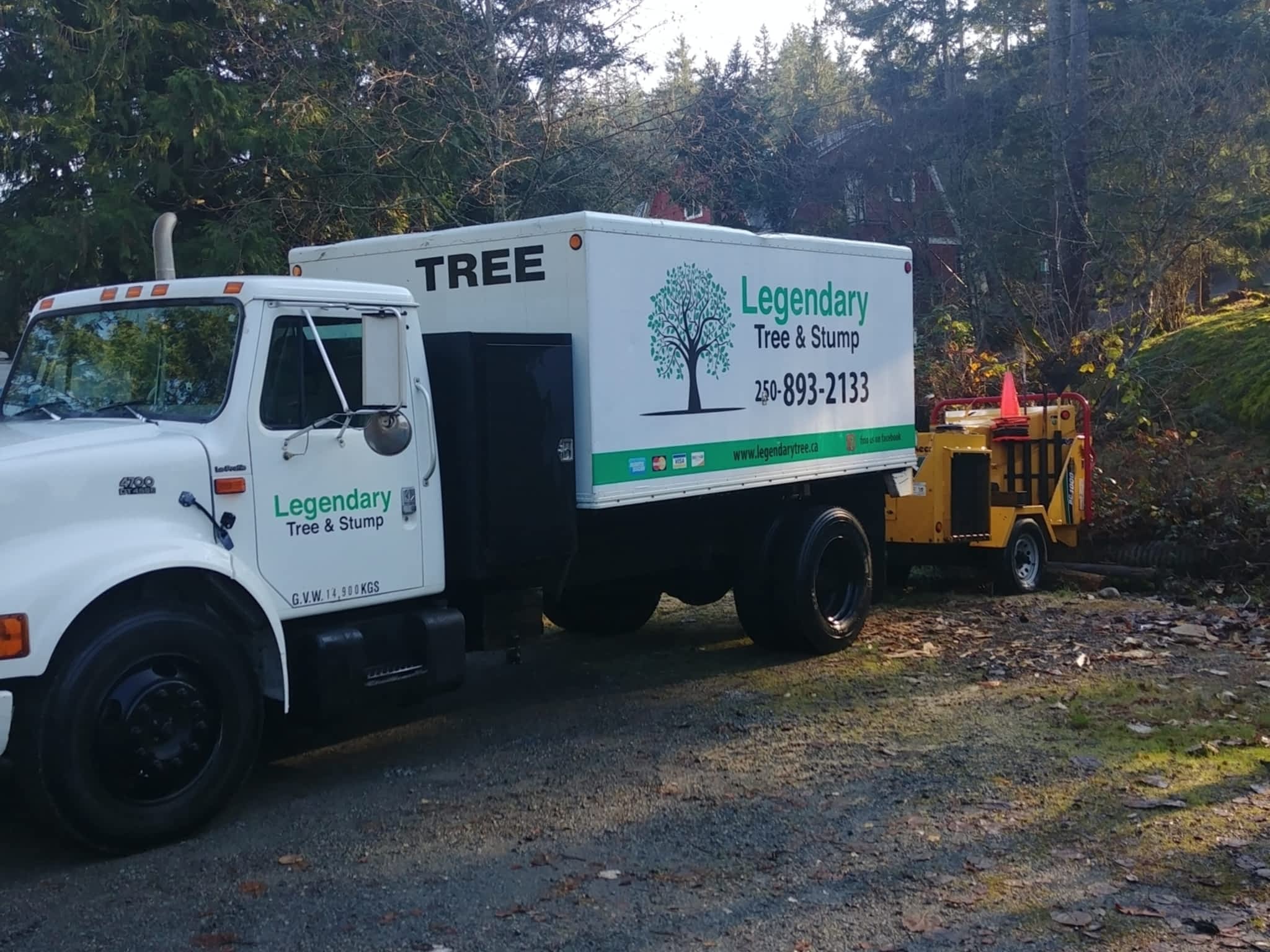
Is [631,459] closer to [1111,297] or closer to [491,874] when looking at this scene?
[491,874]

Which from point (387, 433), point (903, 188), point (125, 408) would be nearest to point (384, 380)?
point (387, 433)

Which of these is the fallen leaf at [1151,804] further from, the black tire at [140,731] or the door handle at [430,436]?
the black tire at [140,731]

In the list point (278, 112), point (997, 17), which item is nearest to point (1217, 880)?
point (278, 112)

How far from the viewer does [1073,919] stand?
16.0 ft

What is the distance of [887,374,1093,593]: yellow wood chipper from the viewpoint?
1202 centimetres

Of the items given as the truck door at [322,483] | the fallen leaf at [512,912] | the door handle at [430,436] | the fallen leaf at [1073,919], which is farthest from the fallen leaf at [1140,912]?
the door handle at [430,436]

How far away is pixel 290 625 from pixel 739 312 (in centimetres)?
392

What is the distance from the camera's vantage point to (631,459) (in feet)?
26.0

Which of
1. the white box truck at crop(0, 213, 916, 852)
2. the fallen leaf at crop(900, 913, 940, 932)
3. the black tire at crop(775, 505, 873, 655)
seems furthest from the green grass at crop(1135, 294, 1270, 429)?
the fallen leaf at crop(900, 913, 940, 932)

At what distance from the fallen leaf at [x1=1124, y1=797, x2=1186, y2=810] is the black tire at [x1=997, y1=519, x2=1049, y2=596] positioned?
6.19 metres

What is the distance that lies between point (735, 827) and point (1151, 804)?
200 centimetres

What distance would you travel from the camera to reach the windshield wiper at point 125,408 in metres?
6.25

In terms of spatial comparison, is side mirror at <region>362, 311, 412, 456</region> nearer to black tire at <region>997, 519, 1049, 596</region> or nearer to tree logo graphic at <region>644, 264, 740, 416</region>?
tree logo graphic at <region>644, 264, 740, 416</region>

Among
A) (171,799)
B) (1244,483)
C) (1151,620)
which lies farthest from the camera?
(1244,483)
